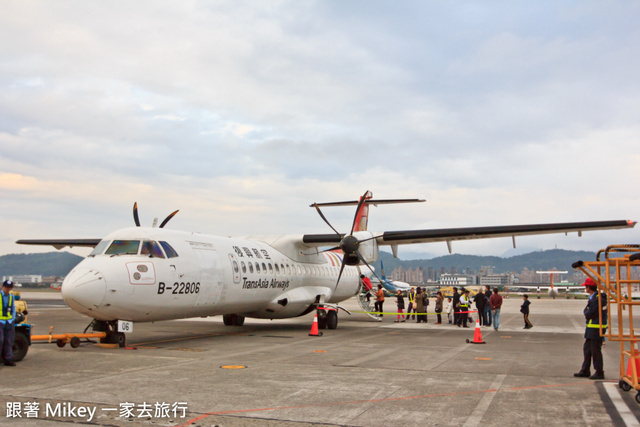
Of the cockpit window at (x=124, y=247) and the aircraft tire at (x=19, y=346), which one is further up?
the cockpit window at (x=124, y=247)

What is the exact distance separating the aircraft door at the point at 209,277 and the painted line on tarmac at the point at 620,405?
31.0 ft

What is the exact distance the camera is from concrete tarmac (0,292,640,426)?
5.81 metres

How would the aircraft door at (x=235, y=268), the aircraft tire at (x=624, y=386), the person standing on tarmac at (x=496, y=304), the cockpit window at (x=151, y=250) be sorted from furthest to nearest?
the person standing on tarmac at (x=496, y=304) → the aircraft door at (x=235, y=268) → the cockpit window at (x=151, y=250) → the aircraft tire at (x=624, y=386)

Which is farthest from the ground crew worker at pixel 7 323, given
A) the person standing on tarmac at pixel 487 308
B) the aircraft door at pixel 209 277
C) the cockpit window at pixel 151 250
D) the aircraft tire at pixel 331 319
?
the person standing on tarmac at pixel 487 308

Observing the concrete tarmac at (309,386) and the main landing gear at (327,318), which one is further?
the main landing gear at (327,318)

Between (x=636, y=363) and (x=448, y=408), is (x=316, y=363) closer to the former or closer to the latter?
(x=448, y=408)

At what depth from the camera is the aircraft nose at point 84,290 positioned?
10.6m

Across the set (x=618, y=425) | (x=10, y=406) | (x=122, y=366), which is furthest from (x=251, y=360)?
(x=618, y=425)

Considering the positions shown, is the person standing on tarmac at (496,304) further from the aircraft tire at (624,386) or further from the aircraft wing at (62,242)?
the aircraft wing at (62,242)

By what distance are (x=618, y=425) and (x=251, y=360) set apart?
6681mm

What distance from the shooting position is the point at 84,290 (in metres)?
10.6

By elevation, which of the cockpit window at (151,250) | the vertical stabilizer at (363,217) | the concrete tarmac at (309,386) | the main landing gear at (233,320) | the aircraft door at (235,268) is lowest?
the main landing gear at (233,320)

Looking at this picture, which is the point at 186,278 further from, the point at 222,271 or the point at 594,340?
the point at 594,340

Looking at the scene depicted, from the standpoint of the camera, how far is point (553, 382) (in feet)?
26.9
